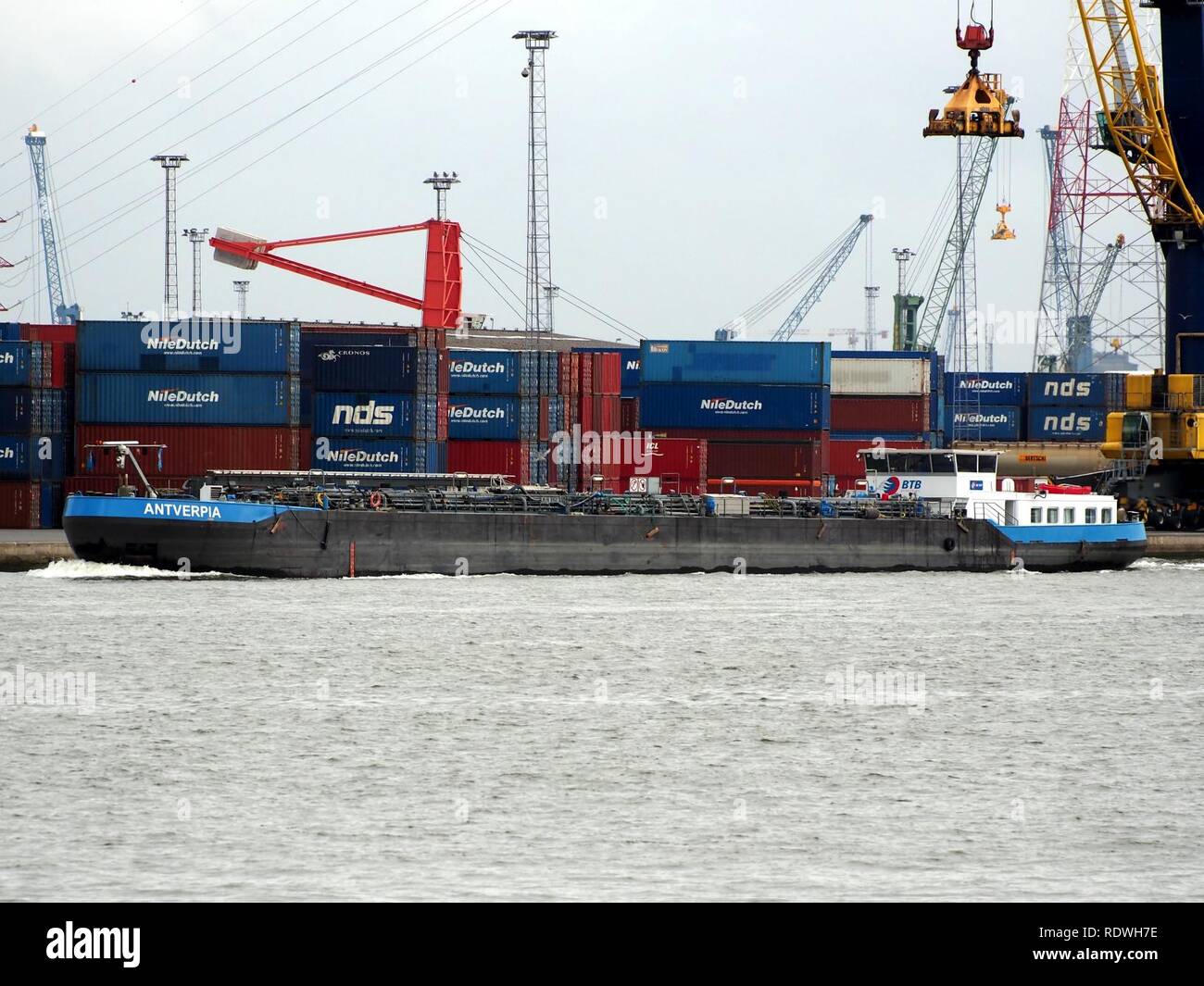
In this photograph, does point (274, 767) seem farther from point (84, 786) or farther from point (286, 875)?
point (286, 875)

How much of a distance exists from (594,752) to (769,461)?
46.4 m

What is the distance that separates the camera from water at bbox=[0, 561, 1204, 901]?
816 inches

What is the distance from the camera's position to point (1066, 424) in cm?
9044

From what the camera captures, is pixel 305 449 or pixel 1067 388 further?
pixel 1067 388

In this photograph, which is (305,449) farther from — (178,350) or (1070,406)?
(1070,406)

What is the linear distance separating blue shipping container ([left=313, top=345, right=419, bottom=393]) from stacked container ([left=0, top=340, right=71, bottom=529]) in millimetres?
10805

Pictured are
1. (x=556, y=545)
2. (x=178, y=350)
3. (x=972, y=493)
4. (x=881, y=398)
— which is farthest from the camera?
(x=881, y=398)

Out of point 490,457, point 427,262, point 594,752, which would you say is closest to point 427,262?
point 427,262

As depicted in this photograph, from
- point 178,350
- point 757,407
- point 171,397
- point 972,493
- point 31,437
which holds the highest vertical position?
point 178,350

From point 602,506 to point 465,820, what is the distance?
36.4 metres

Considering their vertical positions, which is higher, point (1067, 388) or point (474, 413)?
point (1067, 388)

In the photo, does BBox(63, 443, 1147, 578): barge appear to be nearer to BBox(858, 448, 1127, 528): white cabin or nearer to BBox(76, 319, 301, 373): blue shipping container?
BBox(858, 448, 1127, 528): white cabin
